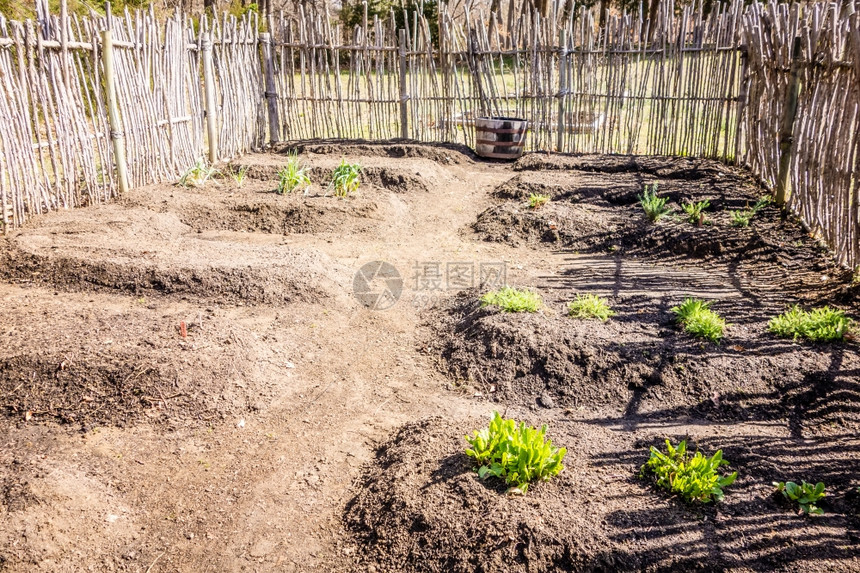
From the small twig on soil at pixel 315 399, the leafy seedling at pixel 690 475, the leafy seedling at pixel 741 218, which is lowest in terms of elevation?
the small twig on soil at pixel 315 399

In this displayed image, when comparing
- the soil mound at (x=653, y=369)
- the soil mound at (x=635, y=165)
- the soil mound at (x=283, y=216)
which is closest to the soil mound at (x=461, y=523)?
the soil mound at (x=653, y=369)

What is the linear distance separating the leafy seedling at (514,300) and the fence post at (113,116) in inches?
188

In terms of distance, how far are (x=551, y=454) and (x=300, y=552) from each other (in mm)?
1144

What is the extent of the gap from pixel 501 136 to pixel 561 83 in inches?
49.1

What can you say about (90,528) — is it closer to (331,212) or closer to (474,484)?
(474,484)

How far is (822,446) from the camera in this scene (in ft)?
9.69

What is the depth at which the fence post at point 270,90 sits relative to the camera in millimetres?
9953

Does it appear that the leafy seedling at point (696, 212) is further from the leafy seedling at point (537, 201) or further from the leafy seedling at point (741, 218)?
the leafy seedling at point (537, 201)

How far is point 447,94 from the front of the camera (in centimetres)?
1019

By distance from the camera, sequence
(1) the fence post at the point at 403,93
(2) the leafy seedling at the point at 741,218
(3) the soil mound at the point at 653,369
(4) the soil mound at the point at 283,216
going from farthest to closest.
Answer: (1) the fence post at the point at 403,93 → (4) the soil mound at the point at 283,216 → (2) the leafy seedling at the point at 741,218 → (3) the soil mound at the point at 653,369

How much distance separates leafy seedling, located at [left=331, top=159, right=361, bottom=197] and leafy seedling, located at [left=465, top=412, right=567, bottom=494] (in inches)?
199

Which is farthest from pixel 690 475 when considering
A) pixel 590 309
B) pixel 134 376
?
pixel 134 376

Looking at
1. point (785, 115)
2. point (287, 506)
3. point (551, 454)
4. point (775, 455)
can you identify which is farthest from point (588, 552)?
point (785, 115)

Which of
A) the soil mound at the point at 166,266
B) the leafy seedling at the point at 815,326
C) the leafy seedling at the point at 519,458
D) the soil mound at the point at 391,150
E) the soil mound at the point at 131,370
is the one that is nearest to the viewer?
the leafy seedling at the point at 519,458
